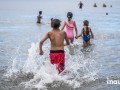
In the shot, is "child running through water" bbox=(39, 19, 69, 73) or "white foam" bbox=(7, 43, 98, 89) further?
"white foam" bbox=(7, 43, 98, 89)

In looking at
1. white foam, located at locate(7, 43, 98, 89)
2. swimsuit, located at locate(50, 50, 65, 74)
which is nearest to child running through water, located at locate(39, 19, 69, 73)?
swimsuit, located at locate(50, 50, 65, 74)

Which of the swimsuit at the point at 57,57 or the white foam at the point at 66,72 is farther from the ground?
the swimsuit at the point at 57,57

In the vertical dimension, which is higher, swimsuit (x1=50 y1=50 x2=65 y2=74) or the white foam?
swimsuit (x1=50 y1=50 x2=65 y2=74)

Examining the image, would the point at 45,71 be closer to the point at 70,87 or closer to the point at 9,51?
the point at 70,87

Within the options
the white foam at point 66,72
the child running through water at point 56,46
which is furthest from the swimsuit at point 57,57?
the white foam at point 66,72

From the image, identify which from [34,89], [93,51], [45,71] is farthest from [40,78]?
[93,51]

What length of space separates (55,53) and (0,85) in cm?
163

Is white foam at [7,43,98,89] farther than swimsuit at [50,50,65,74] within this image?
Yes

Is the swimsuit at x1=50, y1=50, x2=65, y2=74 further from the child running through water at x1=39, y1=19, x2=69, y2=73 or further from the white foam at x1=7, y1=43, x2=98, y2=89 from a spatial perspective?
the white foam at x1=7, y1=43, x2=98, y2=89

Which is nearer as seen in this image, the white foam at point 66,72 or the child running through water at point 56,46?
the child running through water at point 56,46

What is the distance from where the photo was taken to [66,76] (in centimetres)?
891

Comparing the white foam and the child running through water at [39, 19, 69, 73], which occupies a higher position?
the child running through water at [39, 19, 69, 73]

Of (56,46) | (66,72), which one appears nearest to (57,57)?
(56,46)

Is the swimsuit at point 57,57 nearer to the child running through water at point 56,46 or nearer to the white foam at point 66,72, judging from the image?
the child running through water at point 56,46
